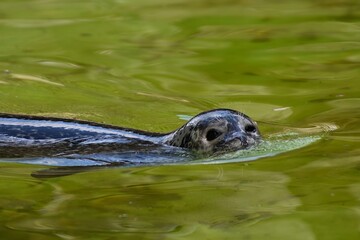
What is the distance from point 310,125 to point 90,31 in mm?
4487

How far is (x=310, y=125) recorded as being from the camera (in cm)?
791

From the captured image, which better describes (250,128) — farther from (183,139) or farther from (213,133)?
(183,139)

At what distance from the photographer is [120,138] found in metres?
7.50

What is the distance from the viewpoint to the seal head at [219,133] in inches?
283

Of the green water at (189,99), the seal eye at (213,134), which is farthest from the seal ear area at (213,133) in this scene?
the green water at (189,99)

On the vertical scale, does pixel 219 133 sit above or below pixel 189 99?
above

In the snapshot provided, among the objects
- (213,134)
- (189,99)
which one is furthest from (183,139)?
(189,99)

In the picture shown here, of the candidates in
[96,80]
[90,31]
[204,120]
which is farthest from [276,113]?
[90,31]

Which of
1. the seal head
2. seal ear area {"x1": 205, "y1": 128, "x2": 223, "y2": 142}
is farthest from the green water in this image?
seal ear area {"x1": 205, "y1": 128, "x2": 223, "y2": 142}

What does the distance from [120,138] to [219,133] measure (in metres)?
0.69

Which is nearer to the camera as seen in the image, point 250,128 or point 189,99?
point 250,128

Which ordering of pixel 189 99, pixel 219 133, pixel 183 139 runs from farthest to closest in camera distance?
pixel 189 99 → pixel 183 139 → pixel 219 133

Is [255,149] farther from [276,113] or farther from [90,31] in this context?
[90,31]

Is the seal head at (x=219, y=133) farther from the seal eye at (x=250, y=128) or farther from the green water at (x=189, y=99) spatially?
the green water at (x=189, y=99)
